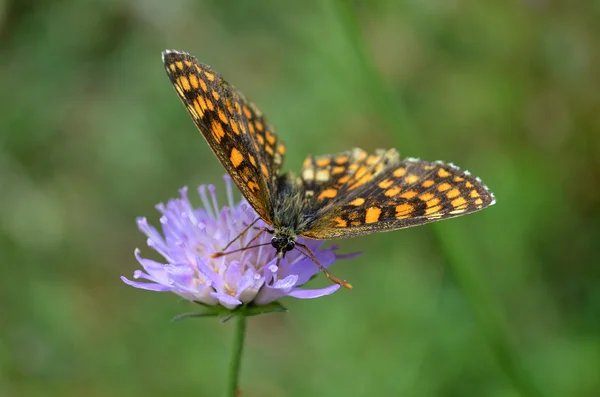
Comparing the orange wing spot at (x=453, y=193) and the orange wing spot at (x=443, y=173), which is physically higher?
the orange wing spot at (x=443, y=173)

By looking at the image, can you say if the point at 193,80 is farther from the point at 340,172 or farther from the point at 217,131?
the point at 340,172

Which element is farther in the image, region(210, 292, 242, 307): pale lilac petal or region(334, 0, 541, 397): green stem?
region(334, 0, 541, 397): green stem

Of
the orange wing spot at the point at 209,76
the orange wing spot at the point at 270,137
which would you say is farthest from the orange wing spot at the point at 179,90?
the orange wing spot at the point at 270,137

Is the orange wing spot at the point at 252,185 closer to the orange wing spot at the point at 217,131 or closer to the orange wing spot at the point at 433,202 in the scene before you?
the orange wing spot at the point at 217,131

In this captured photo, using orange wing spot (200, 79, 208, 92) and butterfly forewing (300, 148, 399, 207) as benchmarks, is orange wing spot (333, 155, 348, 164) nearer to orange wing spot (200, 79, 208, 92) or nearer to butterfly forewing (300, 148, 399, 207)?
butterfly forewing (300, 148, 399, 207)

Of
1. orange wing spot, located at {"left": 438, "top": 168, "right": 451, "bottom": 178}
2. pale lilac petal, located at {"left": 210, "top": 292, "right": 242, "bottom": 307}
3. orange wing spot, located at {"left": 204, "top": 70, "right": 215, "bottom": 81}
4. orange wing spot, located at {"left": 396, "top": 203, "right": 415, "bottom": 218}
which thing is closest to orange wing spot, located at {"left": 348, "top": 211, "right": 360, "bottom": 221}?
orange wing spot, located at {"left": 396, "top": 203, "right": 415, "bottom": 218}

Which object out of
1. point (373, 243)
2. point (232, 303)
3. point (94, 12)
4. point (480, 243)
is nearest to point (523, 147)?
point (480, 243)

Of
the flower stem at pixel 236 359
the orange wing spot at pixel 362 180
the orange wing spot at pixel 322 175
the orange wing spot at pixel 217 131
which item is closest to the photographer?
the flower stem at pixel 236 359
